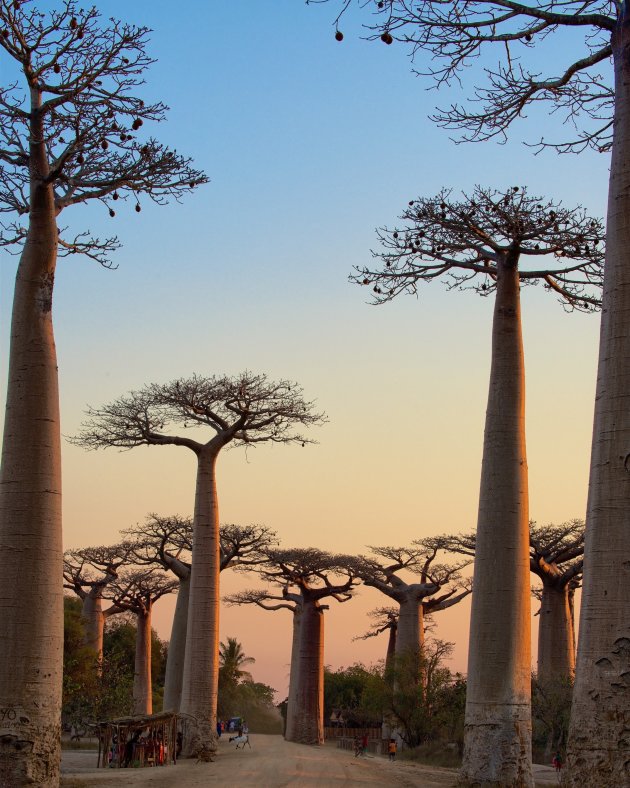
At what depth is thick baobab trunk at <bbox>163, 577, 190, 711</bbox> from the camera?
2058 centimetres

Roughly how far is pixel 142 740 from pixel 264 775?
3646mm

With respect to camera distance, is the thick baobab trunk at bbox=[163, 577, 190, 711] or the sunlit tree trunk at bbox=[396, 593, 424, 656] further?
the sunlit tree trunk at bbox=[396, 593, 424, 656]

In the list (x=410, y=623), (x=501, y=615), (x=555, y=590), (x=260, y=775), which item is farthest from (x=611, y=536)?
(x=410, y=623)

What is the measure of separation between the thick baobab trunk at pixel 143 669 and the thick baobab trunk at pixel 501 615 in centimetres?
1740

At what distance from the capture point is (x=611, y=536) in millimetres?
5594

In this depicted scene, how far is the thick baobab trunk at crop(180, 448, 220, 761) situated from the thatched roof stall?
515mm

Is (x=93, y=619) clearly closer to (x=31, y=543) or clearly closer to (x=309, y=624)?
(x=309, y=624)

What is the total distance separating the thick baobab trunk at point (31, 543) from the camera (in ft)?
22.1

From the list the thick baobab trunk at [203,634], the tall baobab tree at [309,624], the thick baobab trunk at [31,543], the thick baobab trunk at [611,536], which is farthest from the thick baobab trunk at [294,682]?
the thick baobab trunk at [611,536]

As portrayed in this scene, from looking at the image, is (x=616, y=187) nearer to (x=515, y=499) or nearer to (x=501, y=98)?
(x=501, y=98)

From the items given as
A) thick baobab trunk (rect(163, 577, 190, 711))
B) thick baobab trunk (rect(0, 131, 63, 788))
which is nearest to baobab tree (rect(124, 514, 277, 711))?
thick baobab trunk (rect(163, 577, 190, 711))

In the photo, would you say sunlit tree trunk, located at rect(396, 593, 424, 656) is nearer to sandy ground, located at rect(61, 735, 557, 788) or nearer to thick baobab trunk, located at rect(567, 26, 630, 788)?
sandy ground, located at rect(61, 735, 557, 788)

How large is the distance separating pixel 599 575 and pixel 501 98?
3.33 m

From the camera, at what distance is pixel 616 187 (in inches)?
239
